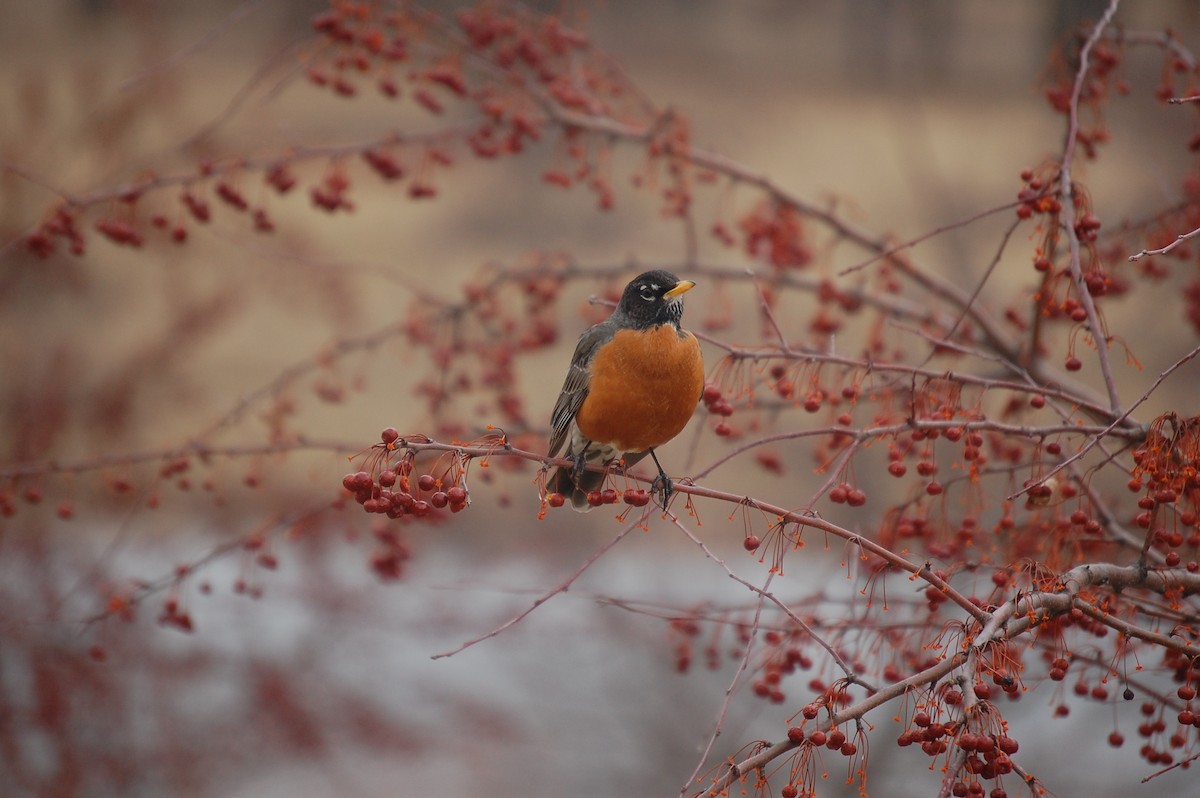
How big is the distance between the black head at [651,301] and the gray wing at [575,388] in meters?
0.08

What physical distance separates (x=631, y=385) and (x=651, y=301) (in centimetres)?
31

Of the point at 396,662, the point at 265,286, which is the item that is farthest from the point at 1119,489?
the point at 265,286

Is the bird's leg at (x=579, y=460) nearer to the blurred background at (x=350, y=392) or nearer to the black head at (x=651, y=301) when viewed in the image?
the blurred background at (x=350, y=392)

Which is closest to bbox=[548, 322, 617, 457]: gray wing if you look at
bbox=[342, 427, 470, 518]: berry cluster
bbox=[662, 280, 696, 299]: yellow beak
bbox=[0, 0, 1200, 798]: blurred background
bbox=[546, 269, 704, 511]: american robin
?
bbox=[546, 269, 704, 511]: american robin

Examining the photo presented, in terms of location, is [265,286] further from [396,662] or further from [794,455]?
[794,455]

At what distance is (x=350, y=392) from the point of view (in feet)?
23.5

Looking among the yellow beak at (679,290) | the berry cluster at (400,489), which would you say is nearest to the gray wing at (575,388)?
the yellow beak at (679,290)

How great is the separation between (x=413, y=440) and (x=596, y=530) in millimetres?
4686

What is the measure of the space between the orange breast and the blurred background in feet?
0.91

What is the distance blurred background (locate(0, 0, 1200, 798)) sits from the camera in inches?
144

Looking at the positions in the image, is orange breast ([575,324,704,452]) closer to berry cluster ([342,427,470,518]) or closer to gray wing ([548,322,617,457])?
gray wing ([548,322,617,457])

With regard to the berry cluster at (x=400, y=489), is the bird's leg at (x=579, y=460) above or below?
above

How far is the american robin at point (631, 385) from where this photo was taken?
293cm

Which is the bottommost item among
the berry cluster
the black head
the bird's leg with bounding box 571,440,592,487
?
the berry cluster
